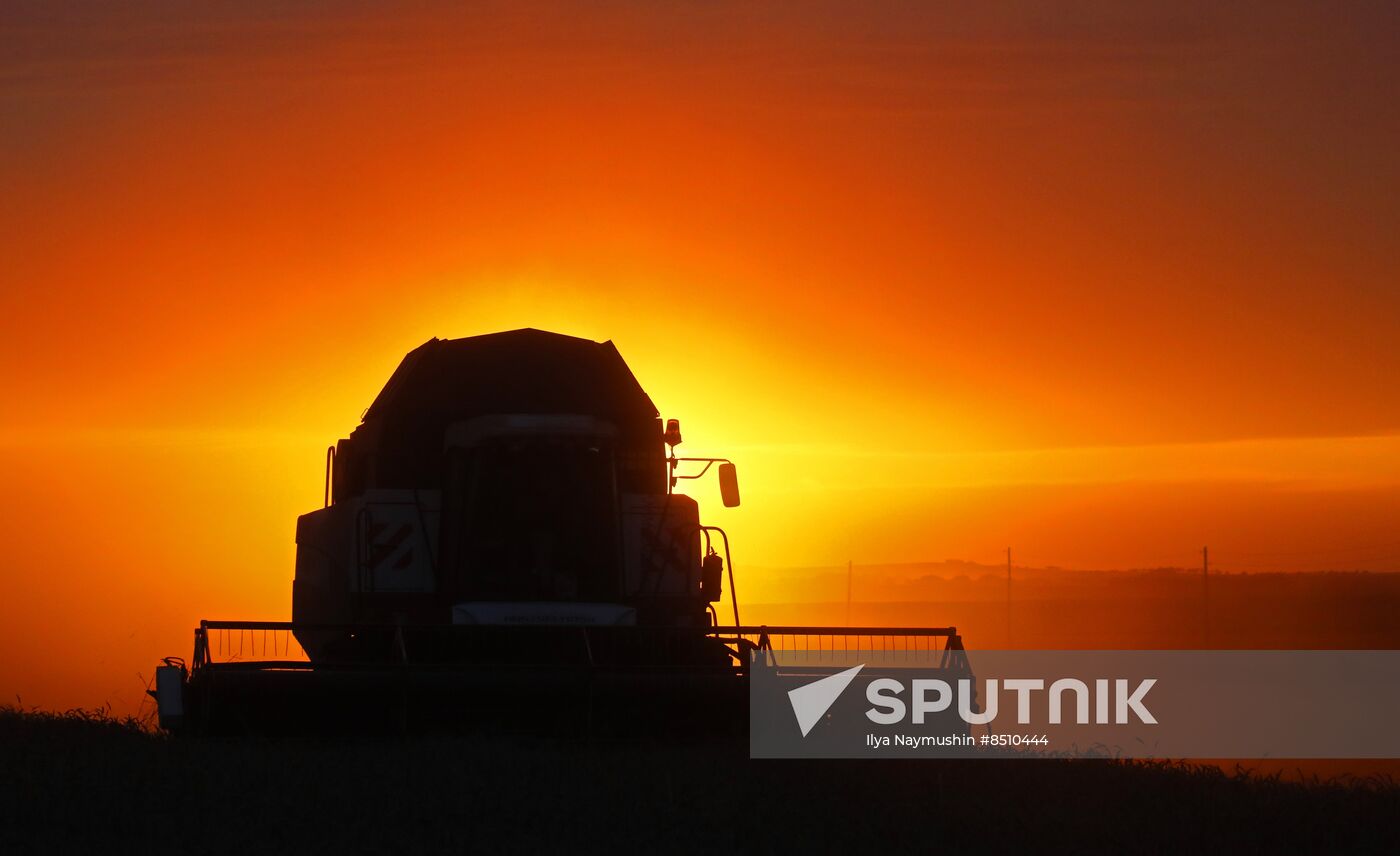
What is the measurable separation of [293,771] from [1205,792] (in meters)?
6.47

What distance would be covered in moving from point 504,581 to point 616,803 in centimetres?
717

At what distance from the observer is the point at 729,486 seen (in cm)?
1800

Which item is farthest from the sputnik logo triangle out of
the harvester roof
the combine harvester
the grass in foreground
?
A: the harvester roof

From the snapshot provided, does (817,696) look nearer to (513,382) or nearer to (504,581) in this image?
(504,581)

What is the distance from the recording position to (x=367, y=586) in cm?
1744

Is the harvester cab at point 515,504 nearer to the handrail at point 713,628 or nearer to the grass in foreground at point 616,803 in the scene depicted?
the handrail at point 713,628

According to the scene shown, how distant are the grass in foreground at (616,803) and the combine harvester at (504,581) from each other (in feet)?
3.21

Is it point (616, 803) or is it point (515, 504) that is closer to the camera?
point (616, 803)

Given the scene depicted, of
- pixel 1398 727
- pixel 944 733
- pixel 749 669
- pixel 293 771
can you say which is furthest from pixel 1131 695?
pixel 1398 727

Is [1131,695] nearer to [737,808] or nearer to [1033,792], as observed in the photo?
[1033,792]

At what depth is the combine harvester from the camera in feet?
47.0

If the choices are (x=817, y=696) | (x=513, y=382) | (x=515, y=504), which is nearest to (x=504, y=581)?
(x=515, y=504)

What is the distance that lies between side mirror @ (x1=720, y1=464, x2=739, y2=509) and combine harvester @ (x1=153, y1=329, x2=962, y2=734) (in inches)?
0.8

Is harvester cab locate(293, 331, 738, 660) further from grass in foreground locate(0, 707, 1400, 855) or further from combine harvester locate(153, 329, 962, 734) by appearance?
grass in foreground locate(0, 707, 1400, 855)
